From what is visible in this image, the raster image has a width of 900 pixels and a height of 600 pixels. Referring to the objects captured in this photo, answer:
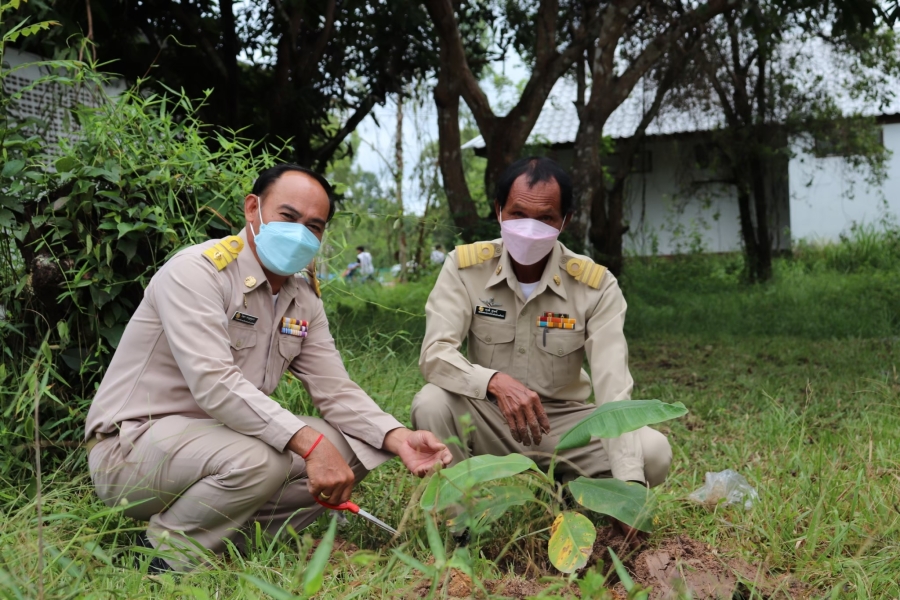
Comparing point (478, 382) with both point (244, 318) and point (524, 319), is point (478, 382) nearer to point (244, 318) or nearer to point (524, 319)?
point (524, 319)

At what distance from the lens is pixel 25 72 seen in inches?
194

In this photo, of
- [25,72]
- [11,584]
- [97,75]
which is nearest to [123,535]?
[11,584]

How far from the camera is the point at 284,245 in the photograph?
248 centimetres

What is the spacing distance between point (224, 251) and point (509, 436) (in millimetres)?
1115

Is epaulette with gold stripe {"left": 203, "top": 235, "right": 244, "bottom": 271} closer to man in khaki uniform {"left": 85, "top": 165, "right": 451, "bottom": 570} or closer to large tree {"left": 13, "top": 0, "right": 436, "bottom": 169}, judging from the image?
man in khaki uniform {"left": 85, "top": 165, "right": 451, "bottom": 570}

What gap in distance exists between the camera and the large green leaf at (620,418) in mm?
1974

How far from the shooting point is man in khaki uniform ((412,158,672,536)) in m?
2.62

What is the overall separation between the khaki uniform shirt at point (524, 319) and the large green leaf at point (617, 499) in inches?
23.5

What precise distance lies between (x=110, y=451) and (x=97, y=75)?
4.83 ft

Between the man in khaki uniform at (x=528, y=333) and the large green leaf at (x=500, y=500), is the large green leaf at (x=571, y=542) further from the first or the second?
the man in khaki uniform at (x=528, y=333)

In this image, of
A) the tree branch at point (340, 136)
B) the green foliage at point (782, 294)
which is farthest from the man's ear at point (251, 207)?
the tree branch at point (340, 136)

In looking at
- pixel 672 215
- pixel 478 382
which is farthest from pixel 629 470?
pixel 672 215

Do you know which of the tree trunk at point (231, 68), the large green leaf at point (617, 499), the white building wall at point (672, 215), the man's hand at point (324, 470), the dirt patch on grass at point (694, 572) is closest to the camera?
the dirt patch on grass at point (694, 572)

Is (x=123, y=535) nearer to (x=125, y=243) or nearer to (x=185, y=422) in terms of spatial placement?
(x=185, y=422)
